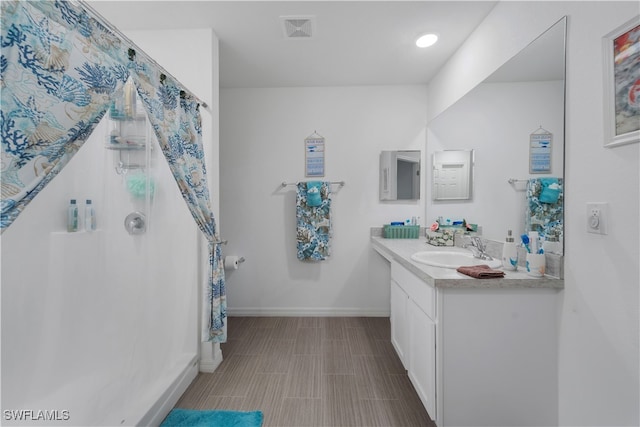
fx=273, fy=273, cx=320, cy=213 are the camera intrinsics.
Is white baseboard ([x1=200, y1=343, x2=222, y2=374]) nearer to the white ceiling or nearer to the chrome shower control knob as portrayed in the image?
the chrome shower control knob

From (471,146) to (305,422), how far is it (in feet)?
6.96

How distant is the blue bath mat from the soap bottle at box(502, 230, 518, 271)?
63.0 inches

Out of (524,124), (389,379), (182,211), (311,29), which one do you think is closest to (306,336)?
(389,379)

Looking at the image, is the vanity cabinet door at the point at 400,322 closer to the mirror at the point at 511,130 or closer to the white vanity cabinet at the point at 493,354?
the white vanity cabinet at the point at 493,354

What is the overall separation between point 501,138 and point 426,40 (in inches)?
37.9

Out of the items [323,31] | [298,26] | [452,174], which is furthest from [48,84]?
[452,174]

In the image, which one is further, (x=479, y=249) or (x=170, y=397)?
(x=479, y=249)

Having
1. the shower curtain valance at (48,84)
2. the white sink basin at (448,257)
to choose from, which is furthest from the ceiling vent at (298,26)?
the white sink basin at (448,257)

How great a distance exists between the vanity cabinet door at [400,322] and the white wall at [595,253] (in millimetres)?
763

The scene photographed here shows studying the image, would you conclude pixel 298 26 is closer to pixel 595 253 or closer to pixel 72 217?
pixel 72 217

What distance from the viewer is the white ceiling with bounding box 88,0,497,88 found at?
1.74 metres

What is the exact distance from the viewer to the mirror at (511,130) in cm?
130

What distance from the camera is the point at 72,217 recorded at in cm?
166

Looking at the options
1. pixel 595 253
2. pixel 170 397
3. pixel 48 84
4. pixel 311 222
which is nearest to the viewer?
pixel 48 84
